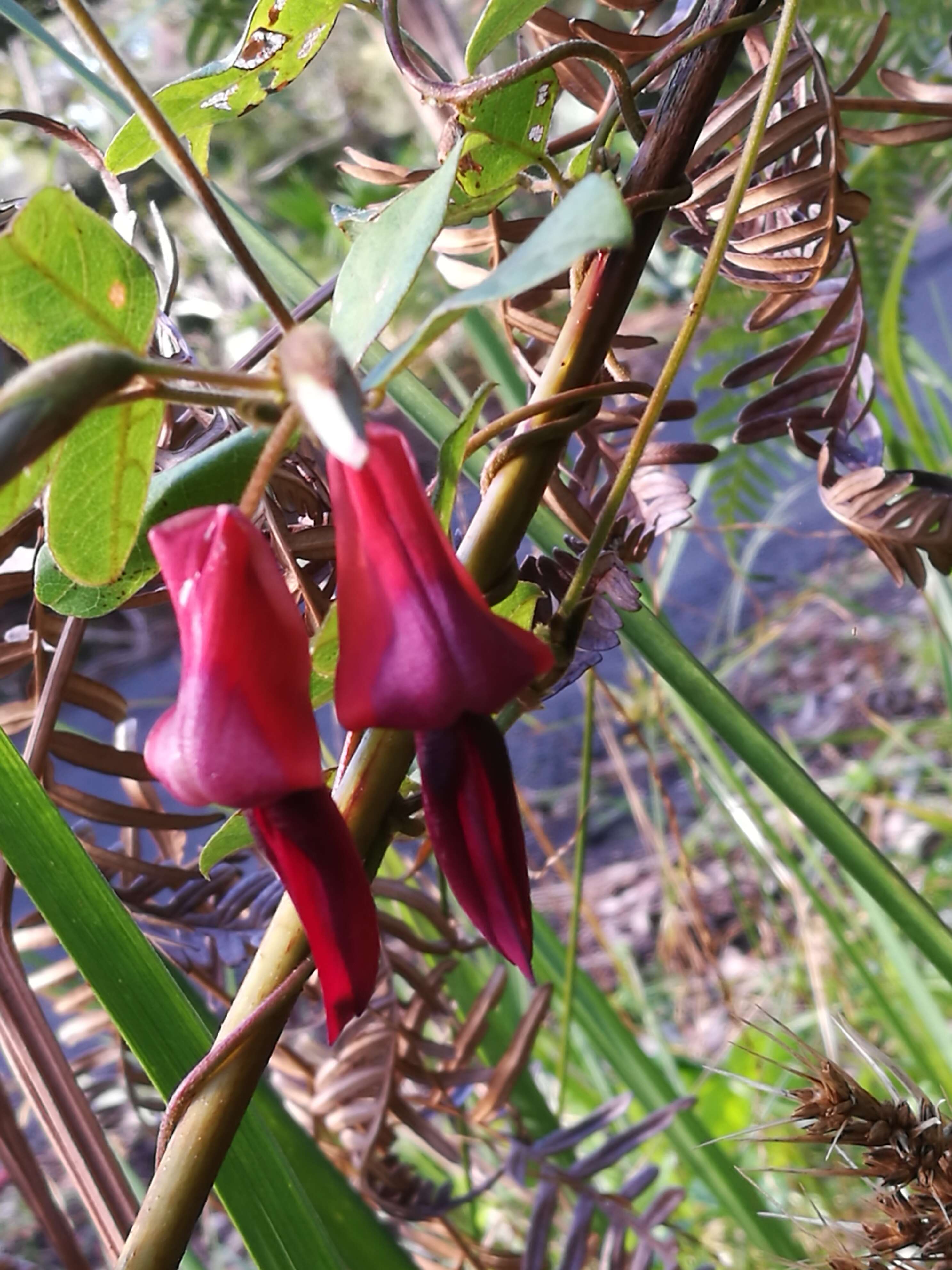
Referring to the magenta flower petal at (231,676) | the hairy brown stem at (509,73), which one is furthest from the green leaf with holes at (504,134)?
the magenta flower petal at (231,676)

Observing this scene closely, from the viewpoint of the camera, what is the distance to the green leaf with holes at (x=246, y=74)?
0.21m

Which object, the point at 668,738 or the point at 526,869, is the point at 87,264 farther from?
the point at 668,738

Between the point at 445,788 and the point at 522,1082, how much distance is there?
45cm

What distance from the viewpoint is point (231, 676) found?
130mm

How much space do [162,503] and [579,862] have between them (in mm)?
299

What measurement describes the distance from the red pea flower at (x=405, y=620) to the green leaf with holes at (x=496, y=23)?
104mm

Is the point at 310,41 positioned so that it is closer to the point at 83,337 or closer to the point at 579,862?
the point at 83,337

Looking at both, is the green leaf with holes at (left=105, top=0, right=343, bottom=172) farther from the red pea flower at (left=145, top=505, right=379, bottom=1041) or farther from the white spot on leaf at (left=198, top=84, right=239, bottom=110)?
the red pea flower at (left=145, top=505, right=379, bottom=1041)

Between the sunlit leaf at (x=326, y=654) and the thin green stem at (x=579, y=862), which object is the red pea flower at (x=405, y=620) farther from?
the thin green stem at (x=579, y=862)

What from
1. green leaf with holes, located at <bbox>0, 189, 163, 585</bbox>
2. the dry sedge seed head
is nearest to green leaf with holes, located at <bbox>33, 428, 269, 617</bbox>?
green leaf with holes, located at <bbox>0, 189, 163, 585</bbox>

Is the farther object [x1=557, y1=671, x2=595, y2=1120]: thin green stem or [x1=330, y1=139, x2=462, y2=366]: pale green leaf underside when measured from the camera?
[x1=557, y1=671, x2=595, y2=1120]: thin green stem

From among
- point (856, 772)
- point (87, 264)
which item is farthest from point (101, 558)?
point (856, 772)

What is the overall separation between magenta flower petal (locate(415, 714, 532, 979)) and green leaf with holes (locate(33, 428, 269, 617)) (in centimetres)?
5

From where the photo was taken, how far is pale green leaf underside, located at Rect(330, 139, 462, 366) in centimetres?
13
